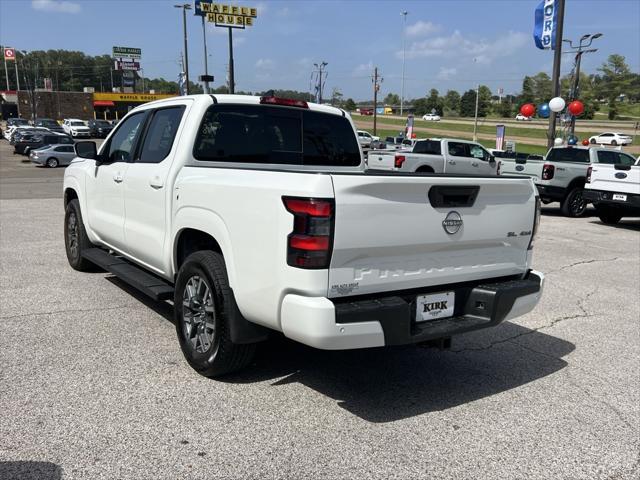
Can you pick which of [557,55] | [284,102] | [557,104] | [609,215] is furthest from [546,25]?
[284,102]

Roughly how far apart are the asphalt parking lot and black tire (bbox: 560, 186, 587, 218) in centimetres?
936

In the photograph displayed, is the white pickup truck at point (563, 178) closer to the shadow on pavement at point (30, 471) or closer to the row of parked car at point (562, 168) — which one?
the row of parked car at point (562, 168)

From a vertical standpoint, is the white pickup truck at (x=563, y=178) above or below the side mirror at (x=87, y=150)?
below

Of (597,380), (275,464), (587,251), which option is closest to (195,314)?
(275,464)

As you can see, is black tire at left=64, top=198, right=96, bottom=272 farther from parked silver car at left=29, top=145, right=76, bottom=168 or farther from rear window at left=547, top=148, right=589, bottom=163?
parked silver car at left=29, top=145, right=76, bottom=168

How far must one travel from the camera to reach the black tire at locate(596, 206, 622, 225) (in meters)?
13.7

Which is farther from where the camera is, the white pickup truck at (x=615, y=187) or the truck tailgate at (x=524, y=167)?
the truck tailgate at (x=524, y=167)

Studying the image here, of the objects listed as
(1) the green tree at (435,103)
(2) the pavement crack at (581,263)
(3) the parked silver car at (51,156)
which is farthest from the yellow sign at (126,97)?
(2) the pavement crack at (581,263)

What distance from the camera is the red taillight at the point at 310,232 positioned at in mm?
2996

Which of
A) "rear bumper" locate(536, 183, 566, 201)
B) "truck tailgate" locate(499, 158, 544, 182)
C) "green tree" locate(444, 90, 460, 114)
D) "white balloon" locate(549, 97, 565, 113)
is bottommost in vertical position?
"rear bumper" locate(536, 183, 566, 201)

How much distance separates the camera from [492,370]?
4.38m

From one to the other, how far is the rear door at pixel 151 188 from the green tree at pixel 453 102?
459 ft

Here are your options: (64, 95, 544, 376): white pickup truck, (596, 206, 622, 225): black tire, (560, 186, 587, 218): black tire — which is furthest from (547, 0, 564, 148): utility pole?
(64, 95, 544, 376): white pickup truck

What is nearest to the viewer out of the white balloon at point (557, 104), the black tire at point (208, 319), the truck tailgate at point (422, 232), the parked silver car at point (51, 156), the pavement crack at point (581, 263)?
the truck tailgate at point (422, 232)
